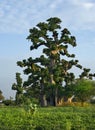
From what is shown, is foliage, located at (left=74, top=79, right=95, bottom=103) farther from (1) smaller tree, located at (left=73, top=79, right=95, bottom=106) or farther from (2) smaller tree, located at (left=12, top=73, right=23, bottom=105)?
(2) smaller tree, located at (left=12, top=73, right=23, bottom=105)

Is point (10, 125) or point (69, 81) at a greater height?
point (69, 81)

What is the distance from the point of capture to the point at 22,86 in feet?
160

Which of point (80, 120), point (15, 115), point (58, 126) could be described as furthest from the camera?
point (15, 115)

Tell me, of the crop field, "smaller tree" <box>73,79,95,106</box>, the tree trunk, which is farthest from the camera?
the tree trunk

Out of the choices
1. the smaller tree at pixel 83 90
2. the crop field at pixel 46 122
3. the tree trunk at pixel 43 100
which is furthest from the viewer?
the tree trunk at pixel 43 100

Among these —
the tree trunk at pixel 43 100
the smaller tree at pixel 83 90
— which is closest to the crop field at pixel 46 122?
the smaller tree at pixel 83 90

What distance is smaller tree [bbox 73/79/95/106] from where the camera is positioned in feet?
144

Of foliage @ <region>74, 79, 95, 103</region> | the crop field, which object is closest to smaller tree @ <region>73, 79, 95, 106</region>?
foliage @ <region>74, 79, 95, 103</region>

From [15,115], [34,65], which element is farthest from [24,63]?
[15,115]

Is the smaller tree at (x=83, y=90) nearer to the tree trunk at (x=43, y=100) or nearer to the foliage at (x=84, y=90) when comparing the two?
the foliage at (x=84, y=90)

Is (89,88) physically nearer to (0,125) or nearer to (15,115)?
(15,115)

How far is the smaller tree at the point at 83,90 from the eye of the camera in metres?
43.8

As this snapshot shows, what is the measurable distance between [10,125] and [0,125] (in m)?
0.42

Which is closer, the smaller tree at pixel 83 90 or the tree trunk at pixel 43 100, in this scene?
the smaller tree at pixel 83 90
